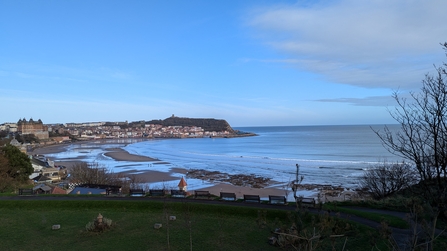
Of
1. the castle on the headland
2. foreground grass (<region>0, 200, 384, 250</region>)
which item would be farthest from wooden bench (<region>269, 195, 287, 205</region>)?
the castle on the headland

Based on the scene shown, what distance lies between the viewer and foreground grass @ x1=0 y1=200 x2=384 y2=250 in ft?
28.7

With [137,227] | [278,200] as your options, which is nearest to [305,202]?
[278,200]

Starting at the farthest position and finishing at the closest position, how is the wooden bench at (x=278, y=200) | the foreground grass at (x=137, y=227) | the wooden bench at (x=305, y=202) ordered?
1. the wooden bench at (x=278, y=200)
2. the foreground grass at (x=137, y=227)
3. the wooden bench at (x=305, y=202)

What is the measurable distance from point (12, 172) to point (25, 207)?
1415 cm

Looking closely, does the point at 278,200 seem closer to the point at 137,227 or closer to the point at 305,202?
the point at 305,202

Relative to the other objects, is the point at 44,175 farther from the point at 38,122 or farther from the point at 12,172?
the point at 38,122

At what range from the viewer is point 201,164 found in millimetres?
43938

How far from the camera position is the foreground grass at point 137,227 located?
8758 millimetres

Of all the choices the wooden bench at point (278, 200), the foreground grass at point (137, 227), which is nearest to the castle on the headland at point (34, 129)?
the foreground grass at point (137, 227)

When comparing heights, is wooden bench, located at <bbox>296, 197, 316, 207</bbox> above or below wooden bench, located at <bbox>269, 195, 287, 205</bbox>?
above

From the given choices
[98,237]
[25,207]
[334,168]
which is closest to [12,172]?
[25,207]

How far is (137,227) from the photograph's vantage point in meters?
10.4

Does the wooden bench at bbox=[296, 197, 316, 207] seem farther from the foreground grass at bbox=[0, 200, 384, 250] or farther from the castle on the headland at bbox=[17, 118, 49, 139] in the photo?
the castle on the headland at bbox=[17, 118, 49, 139]

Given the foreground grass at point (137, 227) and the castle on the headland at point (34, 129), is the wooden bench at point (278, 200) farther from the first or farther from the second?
the castle on the headland at point (34, 129)
